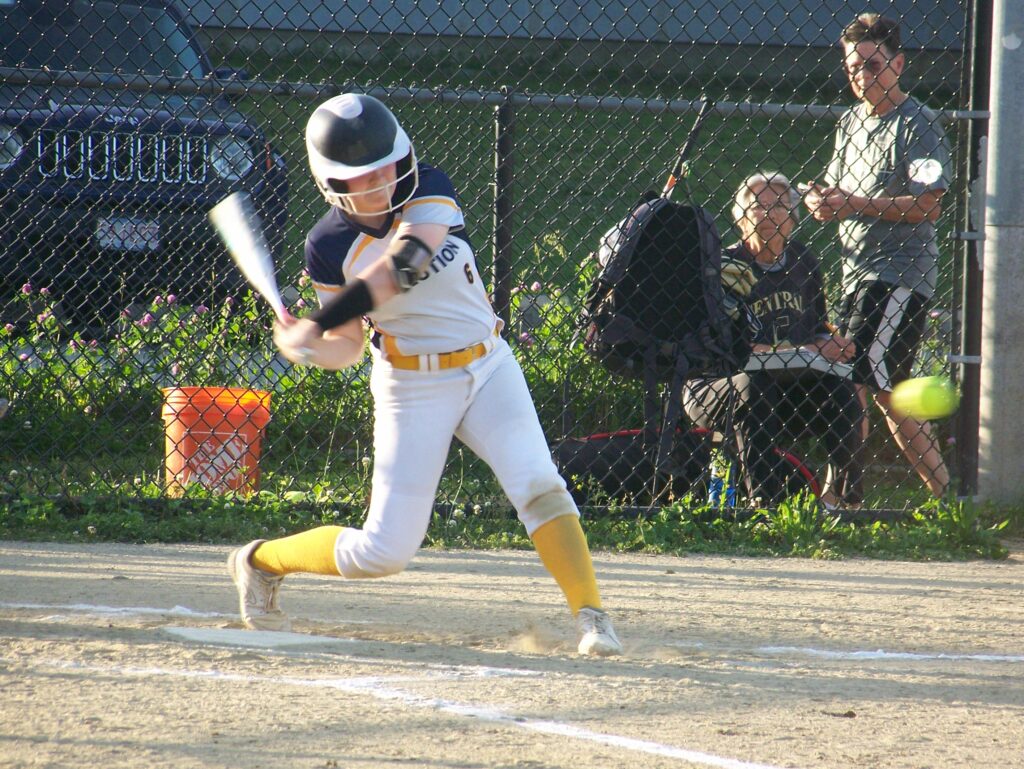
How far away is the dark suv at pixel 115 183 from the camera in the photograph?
20.1 feet

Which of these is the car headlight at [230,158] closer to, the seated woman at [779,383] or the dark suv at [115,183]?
the dark suv at [115,183]

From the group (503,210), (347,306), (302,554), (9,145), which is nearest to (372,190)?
(347,306)

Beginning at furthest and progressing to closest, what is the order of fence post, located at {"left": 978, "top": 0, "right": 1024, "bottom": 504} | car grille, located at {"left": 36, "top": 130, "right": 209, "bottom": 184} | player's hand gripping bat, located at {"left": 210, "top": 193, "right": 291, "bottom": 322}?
1. car grille, located at {"left": 36, "top": 130, "right": 209, "bottom": 184}
2. fence post, located at {"left": 978, "top": 0, "right": 1024, "bottom": 504}
3. player's hand gripping bat, located at {"left": 210, "top": 193, "right": 291, "bottom": 322}

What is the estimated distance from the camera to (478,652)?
361 cm

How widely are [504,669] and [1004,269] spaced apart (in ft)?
10.3

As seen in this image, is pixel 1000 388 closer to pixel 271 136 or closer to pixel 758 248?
pixel 758 248

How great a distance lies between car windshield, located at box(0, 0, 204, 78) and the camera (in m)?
7.38

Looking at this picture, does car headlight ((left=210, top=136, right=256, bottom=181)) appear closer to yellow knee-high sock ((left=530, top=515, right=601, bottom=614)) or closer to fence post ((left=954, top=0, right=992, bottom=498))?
yellow knee-high sock ((left=530, top=515, right=601, bottom=614))

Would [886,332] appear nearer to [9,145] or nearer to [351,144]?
[351,144]

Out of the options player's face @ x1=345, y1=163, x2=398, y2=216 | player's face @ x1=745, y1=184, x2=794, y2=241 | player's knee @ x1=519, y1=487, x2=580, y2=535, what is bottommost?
player's knee @ x1=519, y1=487, x2=580, y2=535

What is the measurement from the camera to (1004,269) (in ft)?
17.5

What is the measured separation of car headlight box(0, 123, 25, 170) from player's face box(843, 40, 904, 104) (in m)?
3.96

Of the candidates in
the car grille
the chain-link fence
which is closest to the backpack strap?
the chain-link fence

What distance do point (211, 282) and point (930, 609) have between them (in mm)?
4185
